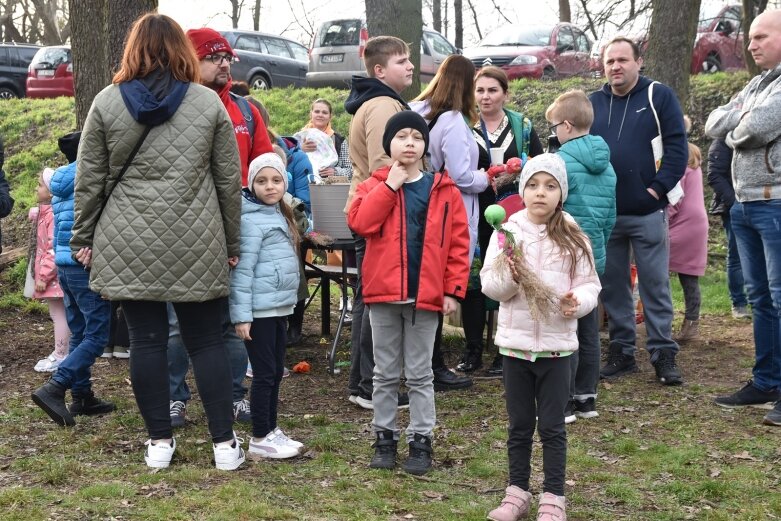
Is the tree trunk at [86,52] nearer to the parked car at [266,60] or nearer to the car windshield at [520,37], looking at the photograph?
the parked car at [266,60]

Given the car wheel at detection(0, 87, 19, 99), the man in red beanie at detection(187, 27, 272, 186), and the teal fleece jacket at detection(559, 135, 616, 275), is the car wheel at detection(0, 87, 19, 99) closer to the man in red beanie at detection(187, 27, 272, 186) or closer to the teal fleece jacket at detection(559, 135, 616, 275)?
the man in red beanie at detection(187, 27, 272, 186)

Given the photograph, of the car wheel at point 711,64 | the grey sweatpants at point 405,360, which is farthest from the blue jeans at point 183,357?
the car wheel at point 711,64

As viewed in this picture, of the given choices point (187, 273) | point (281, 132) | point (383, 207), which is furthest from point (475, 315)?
point (281, 132)

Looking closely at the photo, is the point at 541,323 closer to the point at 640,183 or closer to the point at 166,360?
the point at 166,360

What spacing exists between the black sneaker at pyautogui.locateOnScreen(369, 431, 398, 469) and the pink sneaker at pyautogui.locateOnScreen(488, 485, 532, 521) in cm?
73

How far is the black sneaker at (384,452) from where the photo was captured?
4.64 meters

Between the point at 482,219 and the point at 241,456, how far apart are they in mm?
2561

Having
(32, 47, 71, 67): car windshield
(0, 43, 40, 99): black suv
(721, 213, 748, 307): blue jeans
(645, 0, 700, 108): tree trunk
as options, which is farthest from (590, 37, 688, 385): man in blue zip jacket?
(0, 43, 40, 99): black suv

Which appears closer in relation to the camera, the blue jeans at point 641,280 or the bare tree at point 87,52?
the blue jeans at point 641,280

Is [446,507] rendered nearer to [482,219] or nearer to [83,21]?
[482,219]

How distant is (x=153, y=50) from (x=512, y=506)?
8.19ft

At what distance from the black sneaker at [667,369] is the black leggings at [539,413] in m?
2.59

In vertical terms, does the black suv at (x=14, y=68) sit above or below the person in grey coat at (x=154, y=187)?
above

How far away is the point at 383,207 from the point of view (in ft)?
14.8
